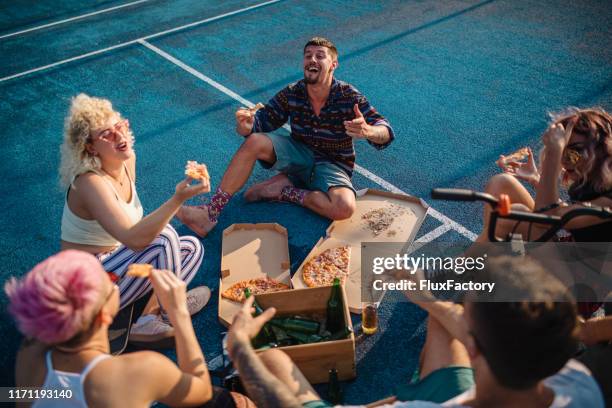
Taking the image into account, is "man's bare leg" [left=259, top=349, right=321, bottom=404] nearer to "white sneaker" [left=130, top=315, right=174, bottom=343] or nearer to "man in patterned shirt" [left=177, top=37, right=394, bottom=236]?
"white sneaker" [left=130, top=315, right=174, bottom=343]

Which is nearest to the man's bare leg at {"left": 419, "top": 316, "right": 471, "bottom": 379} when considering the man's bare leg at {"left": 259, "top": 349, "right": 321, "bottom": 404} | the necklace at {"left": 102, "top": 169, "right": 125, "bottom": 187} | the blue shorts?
the man's bare leg at {"left": 259, "top": 349, "right": 321, "bottom": 404}

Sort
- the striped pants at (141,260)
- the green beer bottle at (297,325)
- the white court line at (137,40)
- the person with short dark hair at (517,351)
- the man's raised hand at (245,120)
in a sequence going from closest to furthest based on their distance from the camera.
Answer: the person with short dark hair at (517,351)
the green beer bottle at (297,325)
the striped pants at (141,260)
the man's raised hand at (245,120)
the white court line at (137,40)

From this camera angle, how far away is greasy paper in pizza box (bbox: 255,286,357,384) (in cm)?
318

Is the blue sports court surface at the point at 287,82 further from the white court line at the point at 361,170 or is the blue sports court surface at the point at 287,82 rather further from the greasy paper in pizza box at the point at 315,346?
the greasy paper in pizza box at the point at 315,346

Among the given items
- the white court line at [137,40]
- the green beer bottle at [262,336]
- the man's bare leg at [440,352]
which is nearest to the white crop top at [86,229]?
the green beer bottle at [262,336]

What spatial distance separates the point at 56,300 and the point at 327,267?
2.39 metres

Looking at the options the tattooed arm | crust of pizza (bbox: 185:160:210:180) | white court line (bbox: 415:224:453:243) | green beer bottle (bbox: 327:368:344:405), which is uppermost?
crust of pizza (bbox: 185:160:210:180)

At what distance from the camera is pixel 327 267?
4.16m

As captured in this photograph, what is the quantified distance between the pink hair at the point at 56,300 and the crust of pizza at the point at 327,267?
81.6 inches

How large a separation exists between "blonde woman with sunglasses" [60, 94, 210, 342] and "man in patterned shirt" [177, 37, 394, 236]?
109 centimetres

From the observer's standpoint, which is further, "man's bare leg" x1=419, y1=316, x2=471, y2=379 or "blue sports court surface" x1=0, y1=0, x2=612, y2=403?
"blue sports court surface" x1=0, y1=0, x2=612, y2=403

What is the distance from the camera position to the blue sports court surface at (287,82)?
186 inches

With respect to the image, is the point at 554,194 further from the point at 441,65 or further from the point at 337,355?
the point at 441,65

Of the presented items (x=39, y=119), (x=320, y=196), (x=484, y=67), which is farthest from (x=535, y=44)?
(x=39, y=119)
